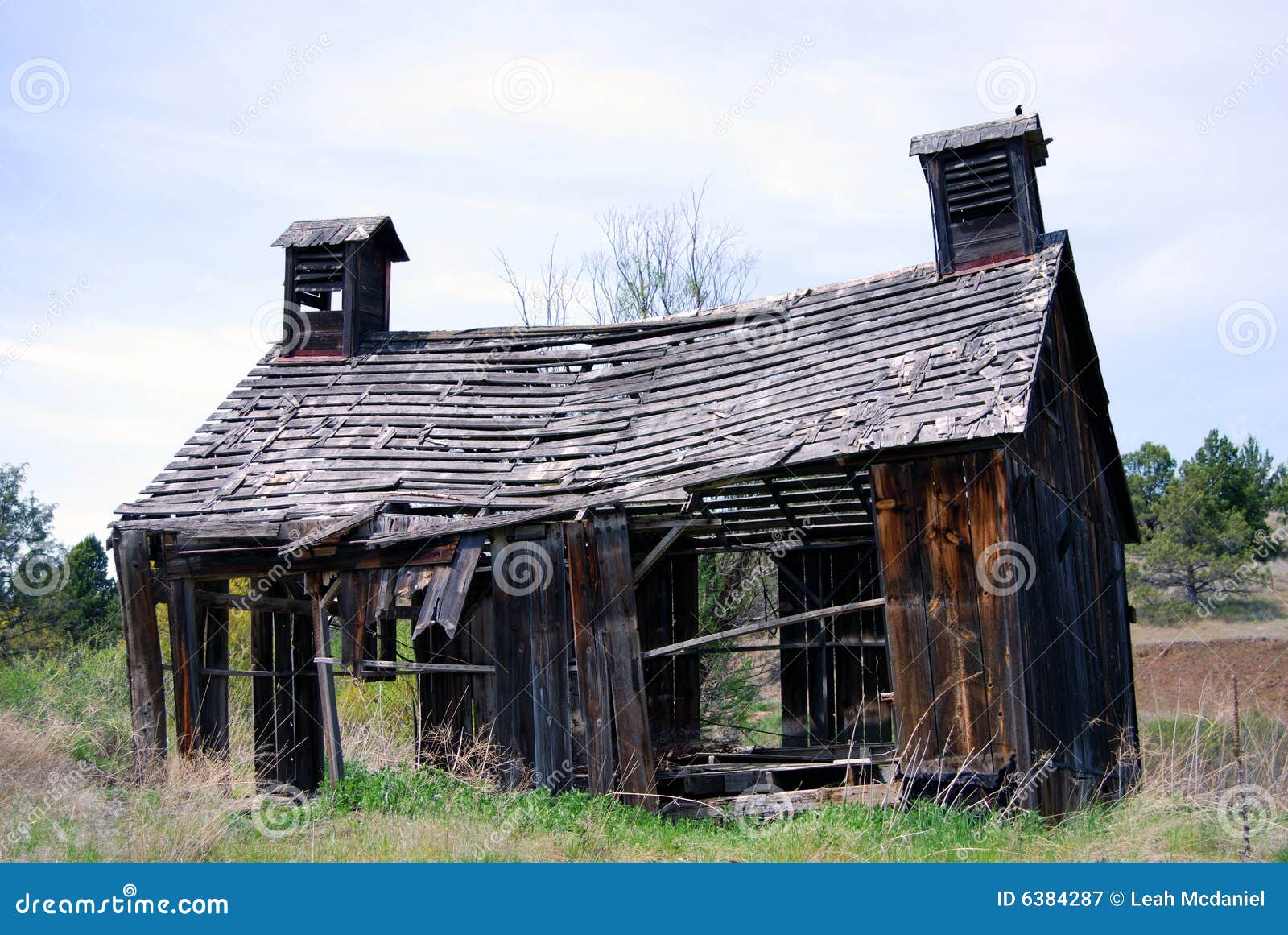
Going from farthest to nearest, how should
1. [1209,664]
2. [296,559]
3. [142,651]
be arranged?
[1209,664] → [142,651] → [296,559]

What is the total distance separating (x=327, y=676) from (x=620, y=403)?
4.36m

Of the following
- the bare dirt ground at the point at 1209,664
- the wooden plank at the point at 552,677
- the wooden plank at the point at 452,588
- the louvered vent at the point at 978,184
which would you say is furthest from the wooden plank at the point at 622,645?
the bare dirt ground at the point at 1209,664

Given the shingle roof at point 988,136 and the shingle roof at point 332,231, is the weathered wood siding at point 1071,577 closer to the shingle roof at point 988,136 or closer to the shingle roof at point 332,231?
the shingle roof at point 988,136

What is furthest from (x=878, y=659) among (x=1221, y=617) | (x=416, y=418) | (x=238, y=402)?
(x=1221, y=617)

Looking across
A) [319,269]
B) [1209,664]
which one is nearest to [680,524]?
[319,269]

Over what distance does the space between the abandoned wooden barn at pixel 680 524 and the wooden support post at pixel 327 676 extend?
4cm

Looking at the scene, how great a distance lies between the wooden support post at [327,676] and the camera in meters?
11.0

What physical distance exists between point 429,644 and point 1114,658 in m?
8.06

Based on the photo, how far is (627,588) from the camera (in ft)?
34.2

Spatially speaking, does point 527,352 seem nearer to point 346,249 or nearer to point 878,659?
point 346,249

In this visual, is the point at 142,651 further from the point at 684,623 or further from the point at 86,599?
the point at 86,599

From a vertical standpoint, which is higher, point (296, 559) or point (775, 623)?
point (296, 559)

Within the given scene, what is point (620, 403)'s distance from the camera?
13.2m

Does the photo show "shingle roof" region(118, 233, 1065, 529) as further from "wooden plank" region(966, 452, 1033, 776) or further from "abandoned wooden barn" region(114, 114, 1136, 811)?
"wooden plank" region(966, 452, 1033, 776)
